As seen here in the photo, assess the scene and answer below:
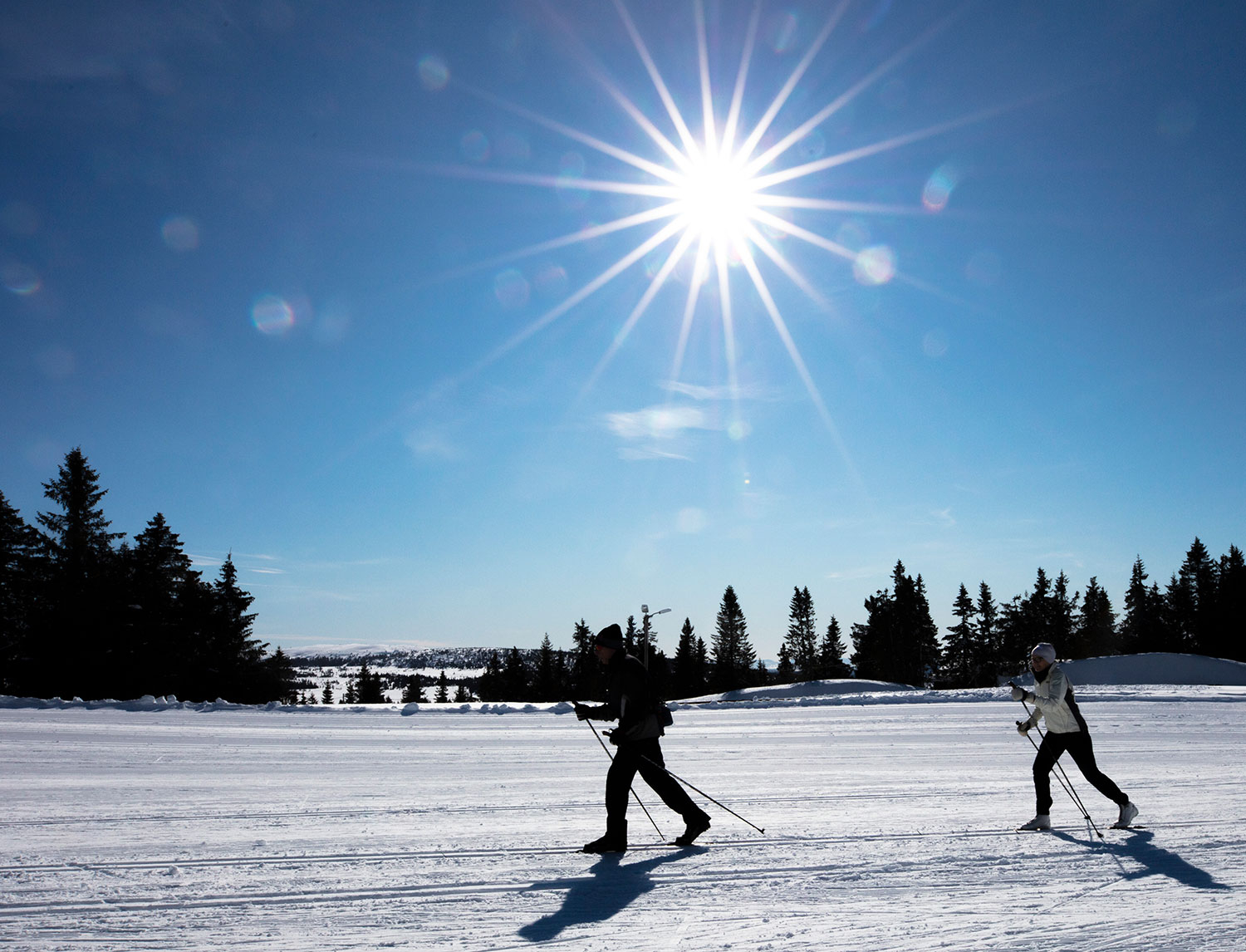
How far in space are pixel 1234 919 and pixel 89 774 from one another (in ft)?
38.0

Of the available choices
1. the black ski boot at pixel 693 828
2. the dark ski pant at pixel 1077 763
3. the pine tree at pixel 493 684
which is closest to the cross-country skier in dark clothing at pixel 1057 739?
the dark ski pant at pixel 1077 763

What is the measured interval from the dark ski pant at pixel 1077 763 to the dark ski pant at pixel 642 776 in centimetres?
317

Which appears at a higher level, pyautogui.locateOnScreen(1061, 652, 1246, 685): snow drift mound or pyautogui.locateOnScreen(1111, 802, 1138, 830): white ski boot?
pyautogui.locateOnScreen(1111, 802, 1138, 830): white ski boot

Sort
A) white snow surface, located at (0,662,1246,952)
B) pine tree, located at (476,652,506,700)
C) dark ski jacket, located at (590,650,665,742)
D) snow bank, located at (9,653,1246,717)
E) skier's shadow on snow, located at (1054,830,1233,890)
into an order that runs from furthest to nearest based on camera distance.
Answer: pine tree, located at (476,652,506,700)
snow bank, located at (9,653,1246,717)
dark ski jacket, located at (590,650,665,742)
skier's shadow on snow, located at (1054,830,1233,890)
white snow surface, located at (0,662,1246,952)

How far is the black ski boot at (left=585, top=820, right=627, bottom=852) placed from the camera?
5.82 meters

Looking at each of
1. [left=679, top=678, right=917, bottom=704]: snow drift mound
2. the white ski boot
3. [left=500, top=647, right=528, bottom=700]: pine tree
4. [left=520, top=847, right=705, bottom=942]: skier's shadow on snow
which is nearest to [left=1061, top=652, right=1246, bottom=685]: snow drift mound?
[left=679, top=678, right=917, bottom=704]: snow drift mound

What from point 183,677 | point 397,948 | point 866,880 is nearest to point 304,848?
point 397,948

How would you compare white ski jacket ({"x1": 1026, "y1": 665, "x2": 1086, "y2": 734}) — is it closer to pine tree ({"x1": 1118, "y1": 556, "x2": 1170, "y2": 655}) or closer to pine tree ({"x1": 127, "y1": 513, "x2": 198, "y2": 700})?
pine tree ({"x1": 127, "y1": 513, "x2": 198, "y2": 700})

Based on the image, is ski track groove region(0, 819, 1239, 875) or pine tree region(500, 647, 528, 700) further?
pine tree region(500, 647, 528, 700)

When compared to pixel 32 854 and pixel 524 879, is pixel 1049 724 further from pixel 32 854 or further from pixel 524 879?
pixel 32 854

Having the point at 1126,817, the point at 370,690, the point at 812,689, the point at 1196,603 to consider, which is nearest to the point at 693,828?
the point at 1126,817

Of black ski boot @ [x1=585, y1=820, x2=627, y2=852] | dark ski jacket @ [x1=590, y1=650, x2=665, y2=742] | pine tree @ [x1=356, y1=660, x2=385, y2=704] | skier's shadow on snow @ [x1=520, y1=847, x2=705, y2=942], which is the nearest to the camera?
skier's shadow on snow @ [x1=520, y1=847, x2=705, y2=942]

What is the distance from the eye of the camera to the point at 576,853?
5.86 m

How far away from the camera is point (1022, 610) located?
236 feet
